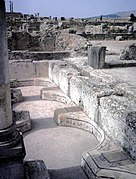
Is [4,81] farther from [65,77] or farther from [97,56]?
[97,56]

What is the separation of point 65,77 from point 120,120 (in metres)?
4.18

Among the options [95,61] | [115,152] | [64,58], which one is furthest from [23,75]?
[115,152]

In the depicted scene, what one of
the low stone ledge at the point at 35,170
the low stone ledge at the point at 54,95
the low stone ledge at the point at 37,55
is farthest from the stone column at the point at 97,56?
the low stone ledge at the point at 35,170

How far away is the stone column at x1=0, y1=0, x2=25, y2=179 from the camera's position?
3.65 m

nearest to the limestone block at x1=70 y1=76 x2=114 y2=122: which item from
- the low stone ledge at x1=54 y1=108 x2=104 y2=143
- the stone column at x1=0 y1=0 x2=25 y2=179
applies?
the low stone ledge at x1=54 y1=108 x2=104 y2=143

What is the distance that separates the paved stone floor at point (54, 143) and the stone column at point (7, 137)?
121 cm

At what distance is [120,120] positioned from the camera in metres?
5.11

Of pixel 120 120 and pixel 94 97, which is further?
pixel 94 97

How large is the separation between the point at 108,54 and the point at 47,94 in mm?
4720

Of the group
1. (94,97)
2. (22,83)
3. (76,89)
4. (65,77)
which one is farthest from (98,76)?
(22,83)

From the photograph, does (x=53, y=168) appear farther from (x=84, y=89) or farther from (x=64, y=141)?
(x=84, y=89)

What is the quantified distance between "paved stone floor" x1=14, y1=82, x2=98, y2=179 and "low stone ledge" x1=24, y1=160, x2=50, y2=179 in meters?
0.56

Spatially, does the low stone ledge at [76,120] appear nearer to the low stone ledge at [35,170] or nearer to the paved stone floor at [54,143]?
the paved stone floor at [54,143]

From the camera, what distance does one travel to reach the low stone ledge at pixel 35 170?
4148 millimetres
